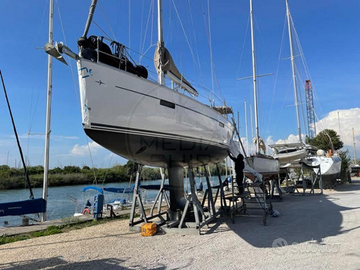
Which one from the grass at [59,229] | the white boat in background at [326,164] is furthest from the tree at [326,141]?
the grass at [59,229]

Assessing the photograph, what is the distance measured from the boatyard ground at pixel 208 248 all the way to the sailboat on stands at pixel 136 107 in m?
2.11

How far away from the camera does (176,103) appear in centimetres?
612

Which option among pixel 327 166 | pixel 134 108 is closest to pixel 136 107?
pixel 134 108

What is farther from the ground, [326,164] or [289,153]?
[289,153]

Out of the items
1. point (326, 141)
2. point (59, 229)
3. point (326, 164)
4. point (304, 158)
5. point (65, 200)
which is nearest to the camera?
point (59, 229)

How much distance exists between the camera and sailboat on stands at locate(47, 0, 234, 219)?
4870 millimetres

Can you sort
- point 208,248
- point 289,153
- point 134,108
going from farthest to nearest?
point 289,153 < point 208,248 < point 134,108

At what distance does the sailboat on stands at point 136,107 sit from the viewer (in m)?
4.87

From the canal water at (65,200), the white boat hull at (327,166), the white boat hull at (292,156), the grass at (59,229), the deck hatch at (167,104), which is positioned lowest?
the canal water at (65,200)

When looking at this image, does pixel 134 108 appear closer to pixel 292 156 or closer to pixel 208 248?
pixel 208 248

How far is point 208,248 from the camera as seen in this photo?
18.5 feet

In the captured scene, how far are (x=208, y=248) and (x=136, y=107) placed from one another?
10.6 ft

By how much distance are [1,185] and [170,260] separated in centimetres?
4210

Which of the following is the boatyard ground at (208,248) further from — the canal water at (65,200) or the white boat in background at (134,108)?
the canal water at (65,200)
